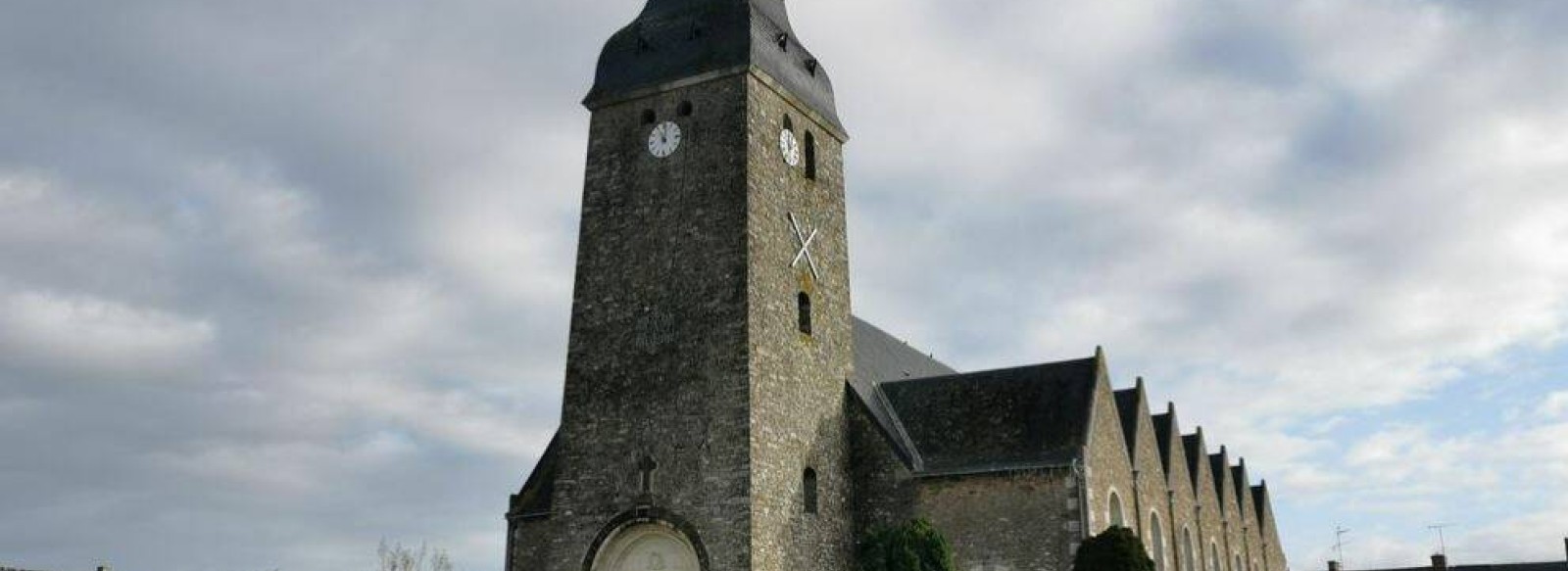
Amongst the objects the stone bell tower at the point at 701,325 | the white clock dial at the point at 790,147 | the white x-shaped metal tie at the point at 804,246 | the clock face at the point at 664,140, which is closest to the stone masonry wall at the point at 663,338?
the stone bell tower at the point at 701,325

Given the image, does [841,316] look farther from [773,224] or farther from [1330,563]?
[1330,563]

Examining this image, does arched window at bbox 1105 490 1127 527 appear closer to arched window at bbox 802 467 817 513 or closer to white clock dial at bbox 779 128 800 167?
arched window at bbox 802 467 817 513

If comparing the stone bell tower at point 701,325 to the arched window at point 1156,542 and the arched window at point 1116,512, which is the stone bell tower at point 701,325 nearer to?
the arched window at point 1116,512

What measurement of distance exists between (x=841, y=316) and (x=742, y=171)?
4.67 m

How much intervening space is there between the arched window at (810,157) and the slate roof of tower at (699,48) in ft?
2.25

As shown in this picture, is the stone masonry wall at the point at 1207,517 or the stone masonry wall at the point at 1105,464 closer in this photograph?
the stone masonry wall at the point at 1105,464

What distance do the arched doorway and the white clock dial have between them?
8.32 metres

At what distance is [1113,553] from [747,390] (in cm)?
725

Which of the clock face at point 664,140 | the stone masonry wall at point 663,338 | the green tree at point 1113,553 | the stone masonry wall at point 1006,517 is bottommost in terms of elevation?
the green tree at point 1113,553

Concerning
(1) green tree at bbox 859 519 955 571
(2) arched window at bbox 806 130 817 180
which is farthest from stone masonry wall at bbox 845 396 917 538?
(2) arched window at bbox 806 130 817 180

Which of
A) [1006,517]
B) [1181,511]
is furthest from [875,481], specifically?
[1181,511]

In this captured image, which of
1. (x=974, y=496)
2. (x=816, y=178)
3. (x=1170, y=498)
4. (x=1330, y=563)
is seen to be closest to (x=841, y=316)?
(x=816, y=178)

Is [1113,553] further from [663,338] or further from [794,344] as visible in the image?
[663,338]

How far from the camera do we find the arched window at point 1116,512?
29969mm
